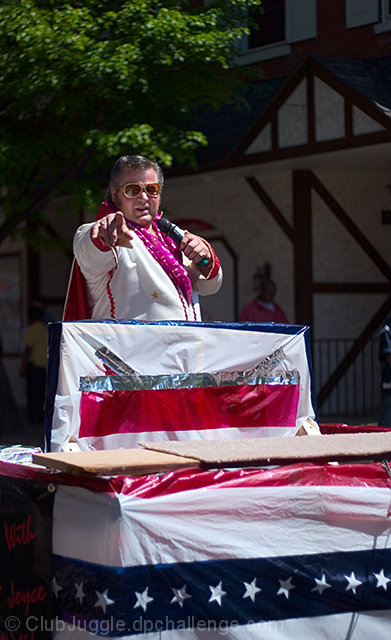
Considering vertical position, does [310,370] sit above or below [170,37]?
below

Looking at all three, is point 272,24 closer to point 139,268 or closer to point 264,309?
point 264,309

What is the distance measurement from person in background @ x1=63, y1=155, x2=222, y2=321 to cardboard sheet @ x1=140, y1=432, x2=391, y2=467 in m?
0.74

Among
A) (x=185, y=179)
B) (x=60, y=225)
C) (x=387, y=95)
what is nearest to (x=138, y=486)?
(x=387, y=95)

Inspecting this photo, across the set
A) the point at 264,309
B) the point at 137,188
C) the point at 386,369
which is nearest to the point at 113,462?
the point at 137,188

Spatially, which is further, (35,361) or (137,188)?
(35,361)

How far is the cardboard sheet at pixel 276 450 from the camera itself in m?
2.89

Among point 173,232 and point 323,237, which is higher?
point 323,237

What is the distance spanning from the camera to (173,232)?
3.76 metres

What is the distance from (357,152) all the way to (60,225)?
23.8 feet

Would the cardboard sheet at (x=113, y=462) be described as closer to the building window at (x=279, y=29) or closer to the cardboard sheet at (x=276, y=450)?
the cardboard sheet at (x=276, y=450)

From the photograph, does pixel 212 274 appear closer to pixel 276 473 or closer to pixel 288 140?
pixel 276 473

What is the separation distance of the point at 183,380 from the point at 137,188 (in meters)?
0.79

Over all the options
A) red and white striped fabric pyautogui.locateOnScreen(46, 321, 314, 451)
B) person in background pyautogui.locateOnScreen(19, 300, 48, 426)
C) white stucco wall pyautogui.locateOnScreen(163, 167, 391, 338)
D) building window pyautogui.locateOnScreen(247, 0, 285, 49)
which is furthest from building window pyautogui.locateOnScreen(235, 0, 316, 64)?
red and white striped fabric pyautogui.locateOnScreen(46, 321, 314, 451)

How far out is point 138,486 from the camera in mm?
2779
